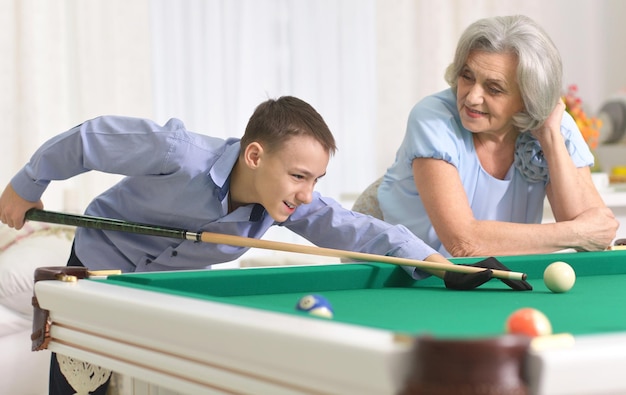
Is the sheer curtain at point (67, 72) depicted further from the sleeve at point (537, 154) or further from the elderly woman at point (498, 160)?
the sleeve at point (537, 154)

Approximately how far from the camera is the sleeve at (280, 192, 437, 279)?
6.64 feet

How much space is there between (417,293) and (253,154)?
57 centimetres

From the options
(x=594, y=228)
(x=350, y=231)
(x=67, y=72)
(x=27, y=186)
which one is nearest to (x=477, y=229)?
(x=594, y=228)

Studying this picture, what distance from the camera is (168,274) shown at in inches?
67.3

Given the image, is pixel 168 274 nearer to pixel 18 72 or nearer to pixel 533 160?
pixel 533 160

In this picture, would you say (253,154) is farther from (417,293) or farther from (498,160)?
(498,160)

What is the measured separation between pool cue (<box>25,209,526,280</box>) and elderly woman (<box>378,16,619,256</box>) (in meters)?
0.62

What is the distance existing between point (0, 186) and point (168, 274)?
2299 millimetres

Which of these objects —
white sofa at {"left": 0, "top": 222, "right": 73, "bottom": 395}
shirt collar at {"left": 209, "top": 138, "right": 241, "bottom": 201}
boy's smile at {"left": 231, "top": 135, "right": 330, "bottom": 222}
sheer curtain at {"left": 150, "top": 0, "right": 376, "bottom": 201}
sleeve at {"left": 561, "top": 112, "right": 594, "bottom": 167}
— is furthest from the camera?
sheer curtain at {"left": 150, "top": 0, "right": 376, "bottom": 201}

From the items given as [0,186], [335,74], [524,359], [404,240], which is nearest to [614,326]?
[524,359]

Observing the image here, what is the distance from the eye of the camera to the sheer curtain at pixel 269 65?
440cm

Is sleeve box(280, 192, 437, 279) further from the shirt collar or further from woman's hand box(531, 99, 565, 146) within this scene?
woman's hand box(531, 99, 565, 146)

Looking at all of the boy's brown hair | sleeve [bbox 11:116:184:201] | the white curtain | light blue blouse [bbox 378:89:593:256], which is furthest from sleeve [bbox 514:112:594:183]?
the white curtain

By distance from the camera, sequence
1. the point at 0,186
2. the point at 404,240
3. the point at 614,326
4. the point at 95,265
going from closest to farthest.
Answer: the point at 614,326 → the point at 404,240 → the point at 95,265 → the point at 0,186
